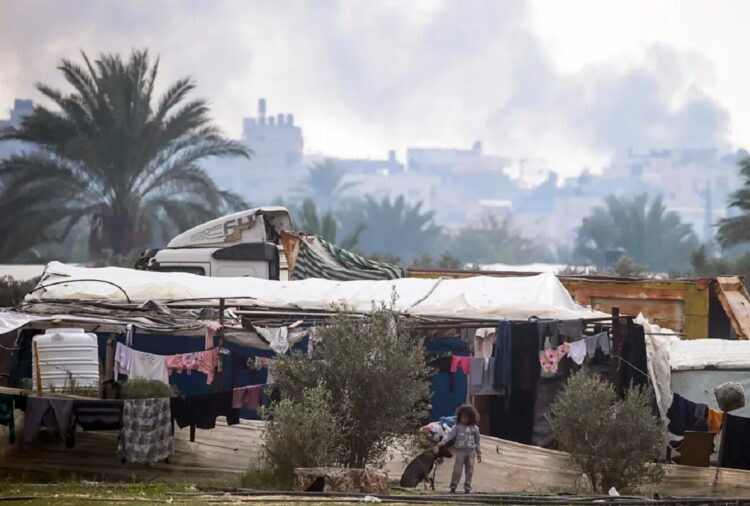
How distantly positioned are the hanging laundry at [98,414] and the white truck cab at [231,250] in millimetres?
10117

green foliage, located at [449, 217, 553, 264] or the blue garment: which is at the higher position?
green foliage, located at [449, 217, 553, 264]

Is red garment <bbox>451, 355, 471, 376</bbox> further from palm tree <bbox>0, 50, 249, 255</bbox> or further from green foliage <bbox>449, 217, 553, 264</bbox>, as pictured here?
green foliage <bbox>449, 217, 553, 264</bbox>

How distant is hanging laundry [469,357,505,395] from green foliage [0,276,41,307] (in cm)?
1854

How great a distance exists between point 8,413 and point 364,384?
4474mm

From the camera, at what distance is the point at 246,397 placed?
21094 millimetres

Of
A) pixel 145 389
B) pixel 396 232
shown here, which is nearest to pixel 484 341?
pixel 145 389

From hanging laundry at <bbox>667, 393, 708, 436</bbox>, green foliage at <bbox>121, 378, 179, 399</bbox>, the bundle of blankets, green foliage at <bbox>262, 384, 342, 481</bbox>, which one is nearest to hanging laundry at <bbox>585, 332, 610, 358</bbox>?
hanging laundry at <bbox>667, 393, 708, 436</bbox>

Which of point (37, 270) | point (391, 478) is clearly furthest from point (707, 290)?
point (37, 270)

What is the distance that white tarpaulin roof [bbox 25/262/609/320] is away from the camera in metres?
23.9

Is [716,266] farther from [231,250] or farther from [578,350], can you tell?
[578,350]

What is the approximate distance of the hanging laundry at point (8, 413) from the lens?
1986 cm

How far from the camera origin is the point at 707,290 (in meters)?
28.9

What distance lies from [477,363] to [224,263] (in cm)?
859

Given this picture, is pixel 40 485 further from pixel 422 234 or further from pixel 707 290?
pixel 422 234
